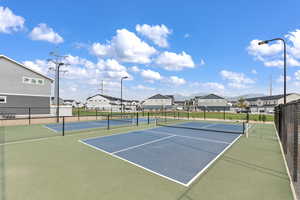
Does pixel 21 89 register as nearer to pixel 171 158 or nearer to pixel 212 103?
pixel 171 158

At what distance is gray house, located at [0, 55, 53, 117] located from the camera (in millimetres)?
20148

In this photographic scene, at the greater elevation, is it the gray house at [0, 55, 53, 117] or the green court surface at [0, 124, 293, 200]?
the gray house at [0, 55, 53, 117]

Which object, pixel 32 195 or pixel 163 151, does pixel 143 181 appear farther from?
pixel 163 151

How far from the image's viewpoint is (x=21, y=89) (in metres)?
21.6

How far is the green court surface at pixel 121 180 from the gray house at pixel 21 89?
1785cm

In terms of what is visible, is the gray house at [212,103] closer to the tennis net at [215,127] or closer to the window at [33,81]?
the tennis net at [215,127]

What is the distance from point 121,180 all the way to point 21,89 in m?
23.7

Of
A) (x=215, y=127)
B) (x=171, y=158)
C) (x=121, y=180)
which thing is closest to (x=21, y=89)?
(x=171, y=158)

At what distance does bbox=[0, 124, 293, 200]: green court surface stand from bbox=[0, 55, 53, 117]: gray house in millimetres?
17848

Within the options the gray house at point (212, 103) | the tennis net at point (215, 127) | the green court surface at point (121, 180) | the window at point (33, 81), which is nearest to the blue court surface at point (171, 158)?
the green court surface at point (121, 180)

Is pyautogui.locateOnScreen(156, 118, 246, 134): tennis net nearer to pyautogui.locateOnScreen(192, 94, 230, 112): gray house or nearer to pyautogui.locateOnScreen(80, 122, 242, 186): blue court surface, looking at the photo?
pyautogui.locateOnScreen(80, 122, 242, 186): blue court surface

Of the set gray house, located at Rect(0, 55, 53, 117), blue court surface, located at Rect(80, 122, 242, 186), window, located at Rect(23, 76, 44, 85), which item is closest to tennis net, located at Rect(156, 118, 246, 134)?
blue court surface, located at Rect(80, 122, 242, 186)

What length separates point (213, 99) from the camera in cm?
7562

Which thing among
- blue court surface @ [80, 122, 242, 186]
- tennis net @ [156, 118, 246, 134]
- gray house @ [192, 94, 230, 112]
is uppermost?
gray house @ [192, 94, 230, 112]
